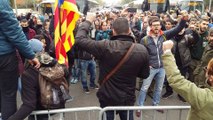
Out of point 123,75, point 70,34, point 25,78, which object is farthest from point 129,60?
point 25,78

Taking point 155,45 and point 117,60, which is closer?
point 117,60

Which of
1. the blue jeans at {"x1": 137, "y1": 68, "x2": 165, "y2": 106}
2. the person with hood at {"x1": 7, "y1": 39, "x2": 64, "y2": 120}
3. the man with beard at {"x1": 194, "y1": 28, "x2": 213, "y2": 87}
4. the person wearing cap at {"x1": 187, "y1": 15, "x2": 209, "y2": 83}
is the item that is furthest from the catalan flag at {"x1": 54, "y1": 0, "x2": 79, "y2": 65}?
the person wearing cap at {"x1": 187, "y1": 15, "x2": 209, "y2": 83}

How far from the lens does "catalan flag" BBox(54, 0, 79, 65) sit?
358 cm

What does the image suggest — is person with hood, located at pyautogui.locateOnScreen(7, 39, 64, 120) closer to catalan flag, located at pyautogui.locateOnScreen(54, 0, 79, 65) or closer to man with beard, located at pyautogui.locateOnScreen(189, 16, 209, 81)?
catalan flag, located at pyautogui.locateOnScreen(54, 0, 79, 65)

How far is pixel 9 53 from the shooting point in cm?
288

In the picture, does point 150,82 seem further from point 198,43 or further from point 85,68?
point 85,68

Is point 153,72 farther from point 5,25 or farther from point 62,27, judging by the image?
point 5,25

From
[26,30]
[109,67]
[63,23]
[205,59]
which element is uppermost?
[63,23]

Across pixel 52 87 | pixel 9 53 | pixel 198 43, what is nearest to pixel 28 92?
pixel 52 87

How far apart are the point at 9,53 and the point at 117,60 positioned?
4.03 feet

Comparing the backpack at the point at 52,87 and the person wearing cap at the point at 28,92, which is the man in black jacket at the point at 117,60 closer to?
the backpack at the point at 52,87

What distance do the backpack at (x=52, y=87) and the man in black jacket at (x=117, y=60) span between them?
1.81 feet

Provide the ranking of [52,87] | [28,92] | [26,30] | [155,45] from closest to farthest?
[28,92]
[52,87]
[155,45]
[26,30]

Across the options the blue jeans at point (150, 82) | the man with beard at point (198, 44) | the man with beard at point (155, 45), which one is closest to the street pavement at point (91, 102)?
the blue jeans at point (150, 82)
